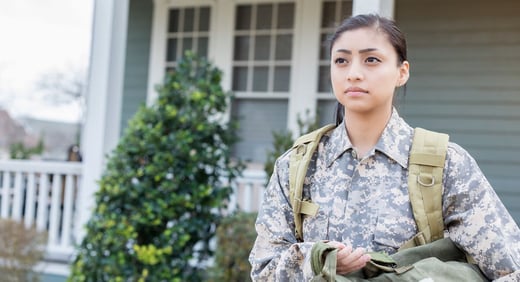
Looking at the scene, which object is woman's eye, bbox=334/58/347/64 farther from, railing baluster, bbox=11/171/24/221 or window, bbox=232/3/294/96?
railing baluster, bbox=11/171/24/221

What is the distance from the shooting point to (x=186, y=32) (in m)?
6.68

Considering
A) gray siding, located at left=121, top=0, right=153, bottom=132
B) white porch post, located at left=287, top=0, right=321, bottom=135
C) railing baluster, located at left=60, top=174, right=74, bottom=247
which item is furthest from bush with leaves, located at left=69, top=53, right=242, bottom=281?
gray siding, located at left=121, top=0, right=153, bottom=132

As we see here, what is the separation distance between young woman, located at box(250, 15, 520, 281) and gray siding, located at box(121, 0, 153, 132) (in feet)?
18.0

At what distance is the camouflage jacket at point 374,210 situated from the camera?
131cm

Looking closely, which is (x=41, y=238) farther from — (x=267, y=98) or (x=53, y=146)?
(x=53, y=146)

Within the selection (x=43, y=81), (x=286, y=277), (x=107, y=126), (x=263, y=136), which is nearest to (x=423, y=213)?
(x=286, y=277)

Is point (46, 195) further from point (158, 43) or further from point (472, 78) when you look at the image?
point (472, 78)

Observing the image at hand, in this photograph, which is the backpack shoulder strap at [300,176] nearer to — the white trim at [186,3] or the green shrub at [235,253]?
the green shrub at [235,253]

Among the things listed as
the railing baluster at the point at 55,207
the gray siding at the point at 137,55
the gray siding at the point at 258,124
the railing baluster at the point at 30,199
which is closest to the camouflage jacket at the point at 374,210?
the railing baluster at the point at 55,207

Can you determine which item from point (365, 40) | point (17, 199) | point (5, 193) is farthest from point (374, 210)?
point (5, 193)

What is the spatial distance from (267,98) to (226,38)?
0.78 m

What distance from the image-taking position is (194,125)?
4.40 metres

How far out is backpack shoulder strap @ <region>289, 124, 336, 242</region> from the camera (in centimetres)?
144

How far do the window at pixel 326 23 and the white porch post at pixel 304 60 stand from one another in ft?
0.18
